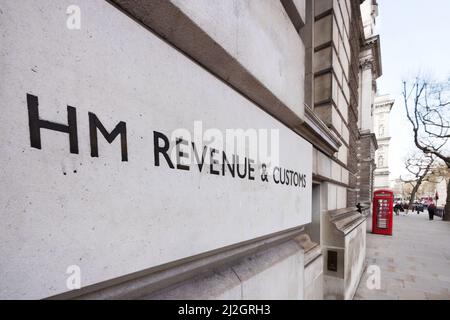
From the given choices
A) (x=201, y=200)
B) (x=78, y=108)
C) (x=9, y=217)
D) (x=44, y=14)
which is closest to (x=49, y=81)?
(x=78, y=108)

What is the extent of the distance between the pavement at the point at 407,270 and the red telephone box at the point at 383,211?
5.72 ft

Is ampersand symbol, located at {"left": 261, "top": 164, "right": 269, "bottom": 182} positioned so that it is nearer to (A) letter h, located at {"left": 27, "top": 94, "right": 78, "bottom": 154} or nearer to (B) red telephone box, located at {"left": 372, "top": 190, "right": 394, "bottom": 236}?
(A) letter h, located at {"left": 27, "top": 94, "right": 78, "bottom": 154}

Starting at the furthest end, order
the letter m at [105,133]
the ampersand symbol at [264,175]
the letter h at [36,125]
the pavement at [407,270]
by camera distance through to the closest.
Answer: the pavement at [407,270]
the ampersand symbol at [264,175]
the letter m at [105,133]
the letter h at [36,125]

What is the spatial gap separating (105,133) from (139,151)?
0.57 ft

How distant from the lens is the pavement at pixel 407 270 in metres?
4.70

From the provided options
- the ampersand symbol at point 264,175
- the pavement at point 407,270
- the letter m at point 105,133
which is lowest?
the pavement at point 407,270

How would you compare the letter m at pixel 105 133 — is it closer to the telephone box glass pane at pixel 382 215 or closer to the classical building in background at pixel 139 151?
the classical building in background at pixel 139 151

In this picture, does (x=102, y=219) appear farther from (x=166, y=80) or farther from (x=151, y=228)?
(x=166, y=80)

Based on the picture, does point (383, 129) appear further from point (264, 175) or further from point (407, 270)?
point (264, 175)

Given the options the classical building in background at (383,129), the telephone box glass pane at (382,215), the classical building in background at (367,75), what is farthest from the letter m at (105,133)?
the classical building in background at (383,129)

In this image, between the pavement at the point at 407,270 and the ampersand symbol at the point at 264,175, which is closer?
the ampersand symbol at the point at 264,175

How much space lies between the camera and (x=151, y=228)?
108 centimetres

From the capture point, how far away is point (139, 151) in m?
1.03

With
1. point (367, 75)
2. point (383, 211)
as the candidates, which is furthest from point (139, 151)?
point (367, 75)
